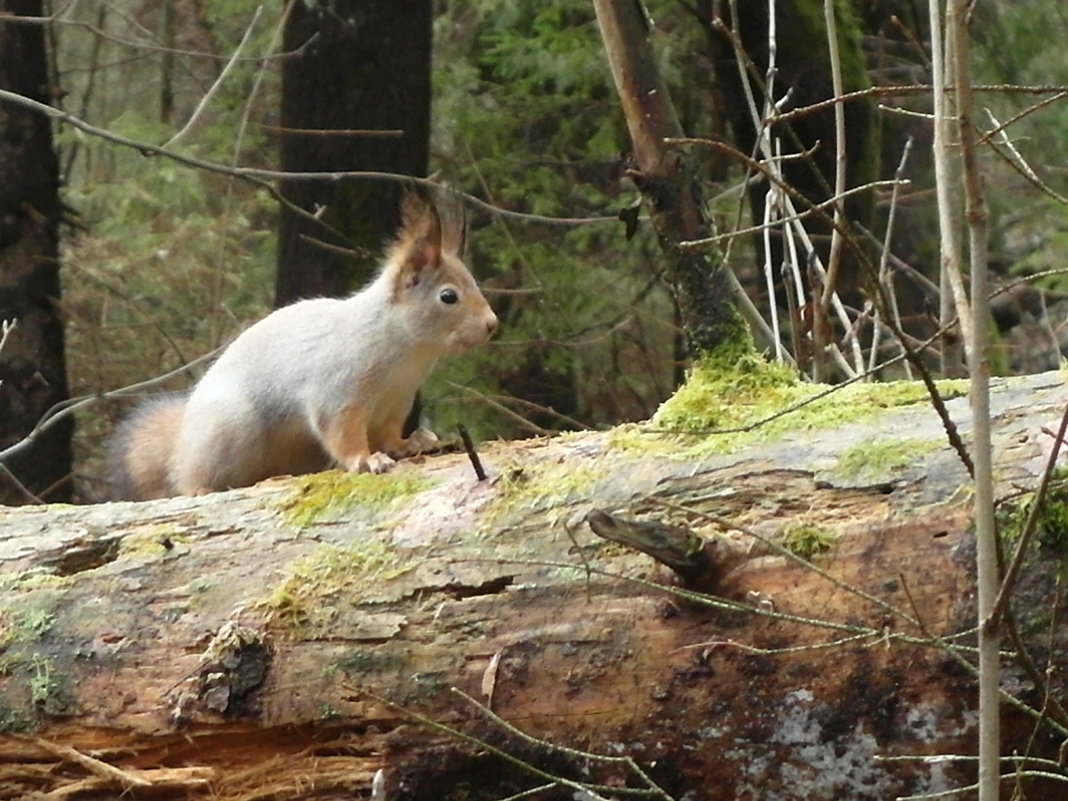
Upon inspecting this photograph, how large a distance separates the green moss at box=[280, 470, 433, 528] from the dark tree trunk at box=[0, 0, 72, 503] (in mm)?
4113

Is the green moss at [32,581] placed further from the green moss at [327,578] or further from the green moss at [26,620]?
the green moss at [327,578]

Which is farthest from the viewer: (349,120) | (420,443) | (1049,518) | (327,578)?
(349,120)

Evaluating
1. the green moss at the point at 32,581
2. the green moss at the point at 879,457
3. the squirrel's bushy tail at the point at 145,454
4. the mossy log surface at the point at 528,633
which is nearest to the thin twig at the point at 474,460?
the mossy log surface at the point at 528,633

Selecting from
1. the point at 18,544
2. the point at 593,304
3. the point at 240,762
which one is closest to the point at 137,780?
the point at 240,762

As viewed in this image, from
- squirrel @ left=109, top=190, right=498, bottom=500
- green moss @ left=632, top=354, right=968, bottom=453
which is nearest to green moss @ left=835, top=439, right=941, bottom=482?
green moss @ left=632, top=354, right=968, bottom=453

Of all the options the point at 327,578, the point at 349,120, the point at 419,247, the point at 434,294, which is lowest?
the point at 327,578

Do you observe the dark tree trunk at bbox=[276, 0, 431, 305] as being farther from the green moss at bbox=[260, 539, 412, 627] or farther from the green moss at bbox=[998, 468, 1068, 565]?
the green moss at bbox=[998, 468, 1068, 565]

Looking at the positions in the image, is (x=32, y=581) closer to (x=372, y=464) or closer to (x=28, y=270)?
(x=372, y=464)

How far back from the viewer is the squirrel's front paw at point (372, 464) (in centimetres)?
387

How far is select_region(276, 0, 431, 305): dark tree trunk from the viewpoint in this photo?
288 inches

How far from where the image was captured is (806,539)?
2.97 metres

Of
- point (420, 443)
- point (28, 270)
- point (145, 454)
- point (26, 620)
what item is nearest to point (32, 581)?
point (26, 620)

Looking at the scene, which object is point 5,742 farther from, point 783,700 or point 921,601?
point 921,601

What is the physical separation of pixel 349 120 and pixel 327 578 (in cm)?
458
